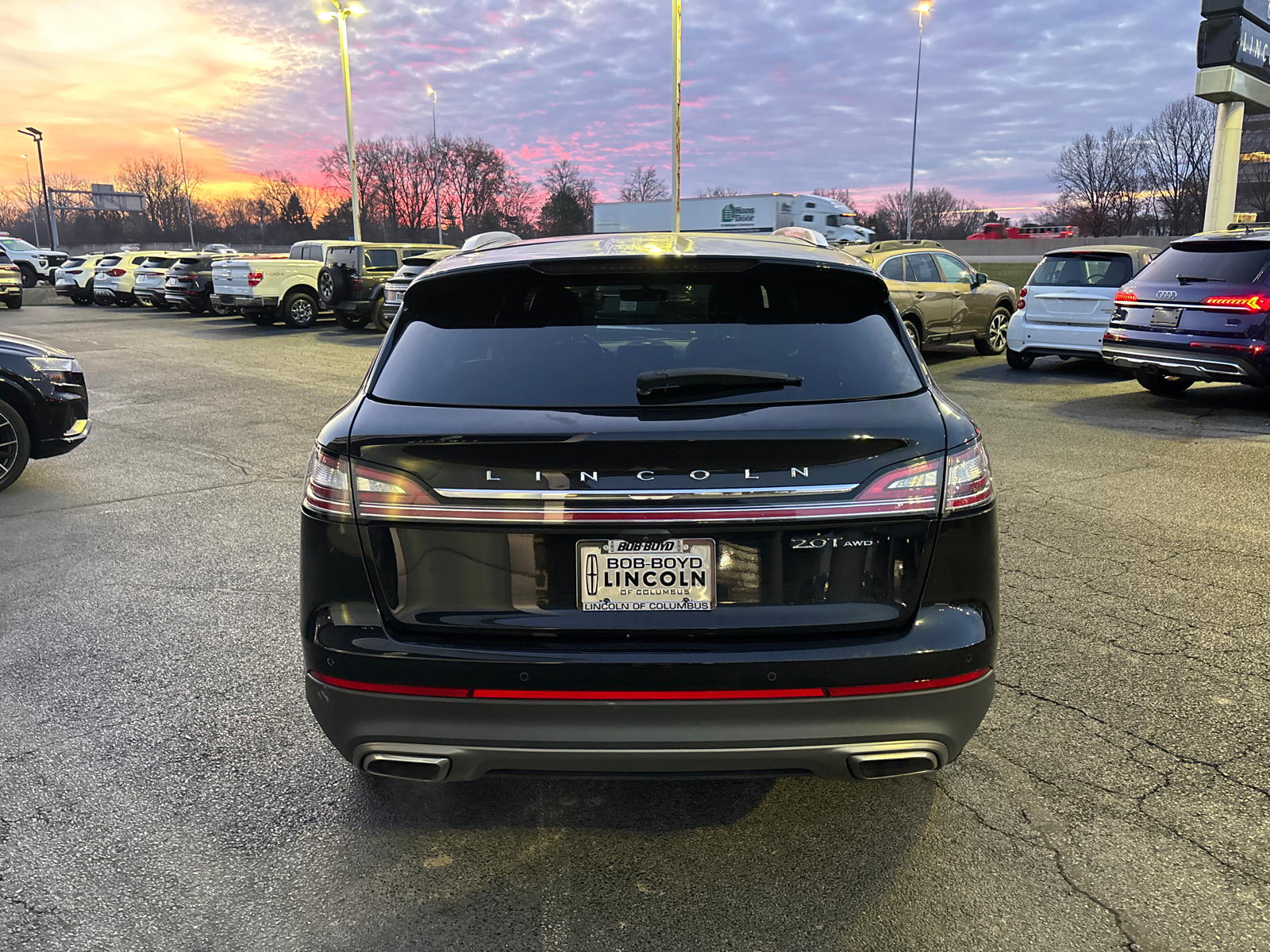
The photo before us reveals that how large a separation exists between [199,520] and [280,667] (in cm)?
277

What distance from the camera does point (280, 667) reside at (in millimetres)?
4078

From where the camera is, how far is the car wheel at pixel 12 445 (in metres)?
6.98

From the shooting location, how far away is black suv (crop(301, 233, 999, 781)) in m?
2.32

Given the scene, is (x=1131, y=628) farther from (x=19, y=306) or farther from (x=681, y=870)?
(x=19, y=306)

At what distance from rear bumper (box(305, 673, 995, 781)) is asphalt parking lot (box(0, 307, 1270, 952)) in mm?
290

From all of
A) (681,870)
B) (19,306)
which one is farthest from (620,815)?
(19,306)

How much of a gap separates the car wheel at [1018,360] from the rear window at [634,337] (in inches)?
473

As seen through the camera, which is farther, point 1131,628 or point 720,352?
point 1131,628

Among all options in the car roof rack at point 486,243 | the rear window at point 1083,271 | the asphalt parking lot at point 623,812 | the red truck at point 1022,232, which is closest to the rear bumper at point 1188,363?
the rear window at point 1083,271

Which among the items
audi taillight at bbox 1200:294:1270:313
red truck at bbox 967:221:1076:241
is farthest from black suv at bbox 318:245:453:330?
red truck at bbox 967:221:1076:241

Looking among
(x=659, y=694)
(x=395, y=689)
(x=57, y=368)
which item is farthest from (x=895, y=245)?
(x=395, y=689)

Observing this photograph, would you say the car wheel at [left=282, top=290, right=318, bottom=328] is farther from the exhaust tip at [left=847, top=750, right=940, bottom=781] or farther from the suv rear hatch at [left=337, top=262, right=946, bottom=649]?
the exhaust tip at [left=847, top=750, right=940, bottom=781]

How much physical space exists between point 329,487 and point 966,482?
1.65m

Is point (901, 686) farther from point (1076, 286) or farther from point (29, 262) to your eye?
point (29, 262)
